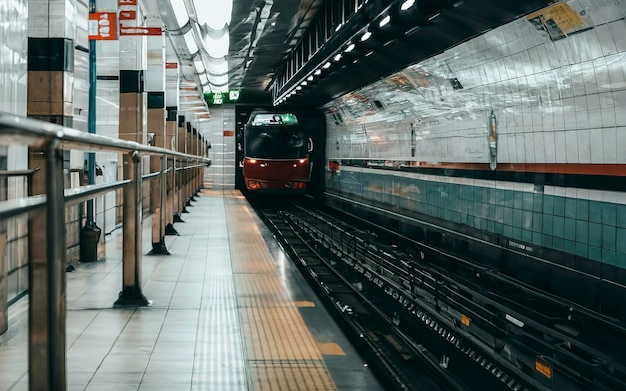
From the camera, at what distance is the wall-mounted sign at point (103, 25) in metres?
9.56

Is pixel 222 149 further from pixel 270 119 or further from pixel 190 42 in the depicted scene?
pixel 190 42

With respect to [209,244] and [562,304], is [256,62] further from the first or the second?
[562,304]

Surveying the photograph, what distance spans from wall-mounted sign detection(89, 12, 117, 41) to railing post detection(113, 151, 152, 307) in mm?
5078

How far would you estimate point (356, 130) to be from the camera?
734 inches

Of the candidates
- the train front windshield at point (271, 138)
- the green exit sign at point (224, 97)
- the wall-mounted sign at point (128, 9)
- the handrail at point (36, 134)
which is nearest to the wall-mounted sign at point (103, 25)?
the wall-mounted sign at point (128, 9)

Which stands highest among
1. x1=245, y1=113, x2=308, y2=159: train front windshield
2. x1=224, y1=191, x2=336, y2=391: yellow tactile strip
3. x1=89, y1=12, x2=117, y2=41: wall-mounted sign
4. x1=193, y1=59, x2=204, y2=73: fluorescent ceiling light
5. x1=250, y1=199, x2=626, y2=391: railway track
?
x1=193, y1=59, x2=204, y2=73: fluorescent ceiling light

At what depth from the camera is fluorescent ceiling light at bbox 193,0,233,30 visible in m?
10.7

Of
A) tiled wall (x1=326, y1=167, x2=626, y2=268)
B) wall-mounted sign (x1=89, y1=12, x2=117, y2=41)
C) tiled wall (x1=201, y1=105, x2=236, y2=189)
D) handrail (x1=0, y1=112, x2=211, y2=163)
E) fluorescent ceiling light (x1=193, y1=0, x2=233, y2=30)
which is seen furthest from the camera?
tiled wall (x1=201, y1=105, x2=236, y2=189)

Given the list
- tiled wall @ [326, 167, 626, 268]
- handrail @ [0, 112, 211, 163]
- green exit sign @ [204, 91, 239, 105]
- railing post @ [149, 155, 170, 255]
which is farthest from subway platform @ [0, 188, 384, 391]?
green exit sign @ [204, 91, 239, 105]

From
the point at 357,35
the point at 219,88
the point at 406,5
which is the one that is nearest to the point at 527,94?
the point at 406,5

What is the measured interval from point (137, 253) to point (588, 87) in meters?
4.01

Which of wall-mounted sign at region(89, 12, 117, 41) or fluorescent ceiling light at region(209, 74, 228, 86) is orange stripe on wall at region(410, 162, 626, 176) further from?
fluorescent ceiling light at region(209, 74, 228, 86)

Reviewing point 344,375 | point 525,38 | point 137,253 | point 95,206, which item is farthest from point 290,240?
point 344,375

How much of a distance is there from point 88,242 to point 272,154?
1358 cm
